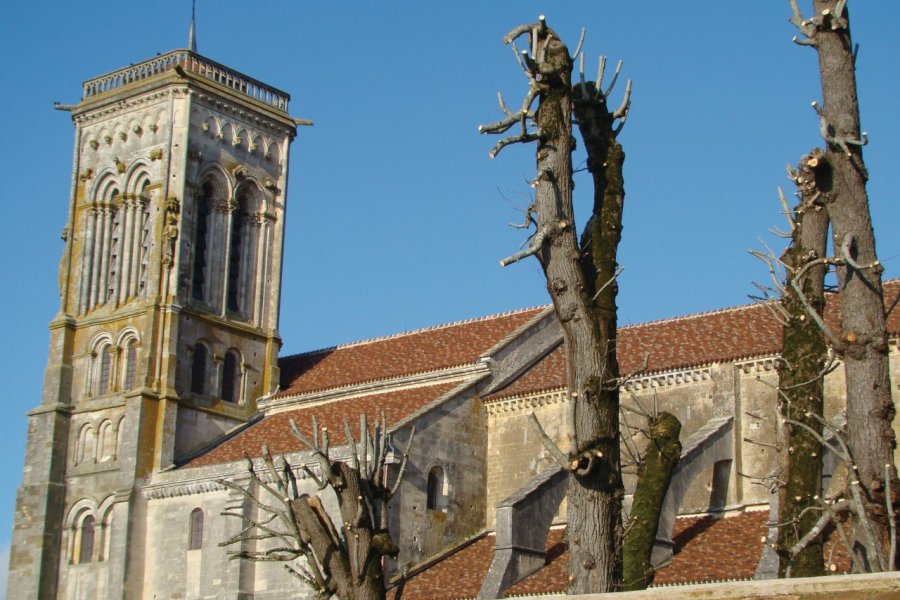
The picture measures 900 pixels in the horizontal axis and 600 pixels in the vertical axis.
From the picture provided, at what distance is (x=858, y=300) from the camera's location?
11.1 m

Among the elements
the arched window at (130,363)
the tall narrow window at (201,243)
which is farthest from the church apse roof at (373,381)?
the tall narrow window at (201,243)

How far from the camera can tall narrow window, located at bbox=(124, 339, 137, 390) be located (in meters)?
37.2

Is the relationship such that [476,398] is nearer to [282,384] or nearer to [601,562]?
[282,384]

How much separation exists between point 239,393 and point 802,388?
24401mm

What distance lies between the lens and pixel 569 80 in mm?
13617

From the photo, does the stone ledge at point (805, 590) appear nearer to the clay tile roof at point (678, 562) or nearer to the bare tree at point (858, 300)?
the bare tree at point (858, 300)

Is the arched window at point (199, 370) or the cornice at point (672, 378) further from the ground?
the arched window at point (199, 370)

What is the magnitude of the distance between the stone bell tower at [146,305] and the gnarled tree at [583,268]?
23907 millimetres

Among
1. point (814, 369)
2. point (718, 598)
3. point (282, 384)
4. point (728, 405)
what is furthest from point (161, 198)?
point (718, 598)

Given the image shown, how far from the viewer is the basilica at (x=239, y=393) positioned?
28375 millimetres

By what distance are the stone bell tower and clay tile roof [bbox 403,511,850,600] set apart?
9.06m

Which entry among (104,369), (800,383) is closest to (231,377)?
(104,369)

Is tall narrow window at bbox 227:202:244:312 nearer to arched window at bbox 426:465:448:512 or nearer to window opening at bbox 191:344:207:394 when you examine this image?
window opening at bbox 191:344:207:394

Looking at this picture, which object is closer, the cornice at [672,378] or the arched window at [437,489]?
the cornice at [672,378]
